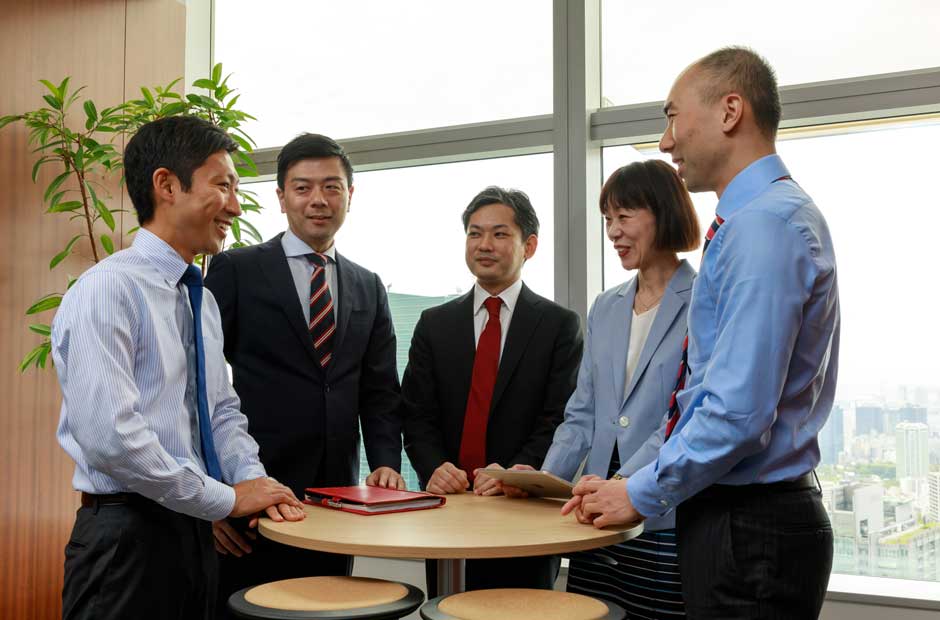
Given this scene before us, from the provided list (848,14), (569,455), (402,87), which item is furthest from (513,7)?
(569,455)

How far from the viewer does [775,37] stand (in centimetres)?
367

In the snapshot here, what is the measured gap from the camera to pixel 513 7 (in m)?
4.25

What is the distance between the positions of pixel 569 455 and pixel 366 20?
294cm

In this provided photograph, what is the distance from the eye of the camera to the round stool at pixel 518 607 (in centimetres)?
181

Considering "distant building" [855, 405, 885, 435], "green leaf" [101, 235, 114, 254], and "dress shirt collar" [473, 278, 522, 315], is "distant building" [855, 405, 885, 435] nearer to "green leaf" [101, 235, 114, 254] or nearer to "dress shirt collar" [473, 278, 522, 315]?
"dress shirt collar" [473, 278, 522, 315]

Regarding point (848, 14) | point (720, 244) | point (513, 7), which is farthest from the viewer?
point (513, 7)

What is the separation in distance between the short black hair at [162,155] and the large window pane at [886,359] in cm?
253

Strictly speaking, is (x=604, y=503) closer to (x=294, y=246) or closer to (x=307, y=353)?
(x=307, y=353)

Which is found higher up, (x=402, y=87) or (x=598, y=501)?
(x=402, y=87)

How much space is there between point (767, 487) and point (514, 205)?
64.0 inches

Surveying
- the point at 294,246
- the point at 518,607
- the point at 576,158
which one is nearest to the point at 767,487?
the point at 518,607

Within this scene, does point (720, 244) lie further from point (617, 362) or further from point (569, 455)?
point (569, 455)

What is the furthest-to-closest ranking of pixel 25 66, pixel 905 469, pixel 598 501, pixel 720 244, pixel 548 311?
pixel 25 66 < pixel 905 469 < pixel 548 311 < pixel 598 501 < pixel 720 244


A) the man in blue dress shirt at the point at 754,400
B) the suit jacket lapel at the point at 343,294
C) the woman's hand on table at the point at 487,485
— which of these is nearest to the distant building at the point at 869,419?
the woman's hand on table at the point at 487,485
